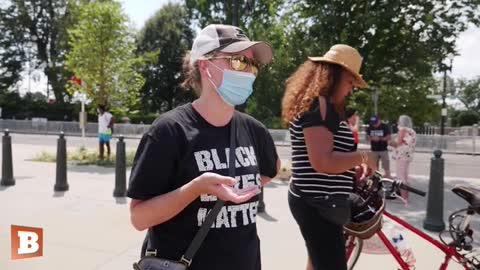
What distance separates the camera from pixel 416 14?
368 inches

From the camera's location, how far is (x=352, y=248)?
3.42m

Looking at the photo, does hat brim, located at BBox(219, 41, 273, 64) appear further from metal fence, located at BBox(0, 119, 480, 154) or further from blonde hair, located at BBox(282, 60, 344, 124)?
metal fence, located at BBox(0, 119, 480, 154)

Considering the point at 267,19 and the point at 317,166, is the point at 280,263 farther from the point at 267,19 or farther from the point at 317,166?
the point at 267,19

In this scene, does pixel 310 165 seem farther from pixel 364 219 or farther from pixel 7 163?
pixel 7 163

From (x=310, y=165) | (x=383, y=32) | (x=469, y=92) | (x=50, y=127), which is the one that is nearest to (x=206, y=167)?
(x=310, y=165)

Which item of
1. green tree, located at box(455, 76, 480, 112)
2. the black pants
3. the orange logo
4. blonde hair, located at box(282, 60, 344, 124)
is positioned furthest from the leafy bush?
the black pants

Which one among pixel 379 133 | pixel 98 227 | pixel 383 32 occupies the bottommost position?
pixel 98 227

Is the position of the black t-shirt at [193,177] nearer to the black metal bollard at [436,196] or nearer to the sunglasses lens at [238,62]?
the sunglasses lens at [238,62]

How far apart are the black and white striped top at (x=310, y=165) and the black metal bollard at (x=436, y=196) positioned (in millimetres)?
3555

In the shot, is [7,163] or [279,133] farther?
[279,133]

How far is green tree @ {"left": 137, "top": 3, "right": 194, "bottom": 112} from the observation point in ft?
123

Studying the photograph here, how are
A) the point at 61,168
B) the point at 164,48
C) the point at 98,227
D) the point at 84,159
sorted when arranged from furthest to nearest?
the point at 164,48 → the point at 84,159 → the point at 61,168 → the point at 98,227

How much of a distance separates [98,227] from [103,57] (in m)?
10.3

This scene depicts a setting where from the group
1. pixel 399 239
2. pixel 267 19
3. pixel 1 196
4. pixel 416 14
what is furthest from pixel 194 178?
pixel 267 19
